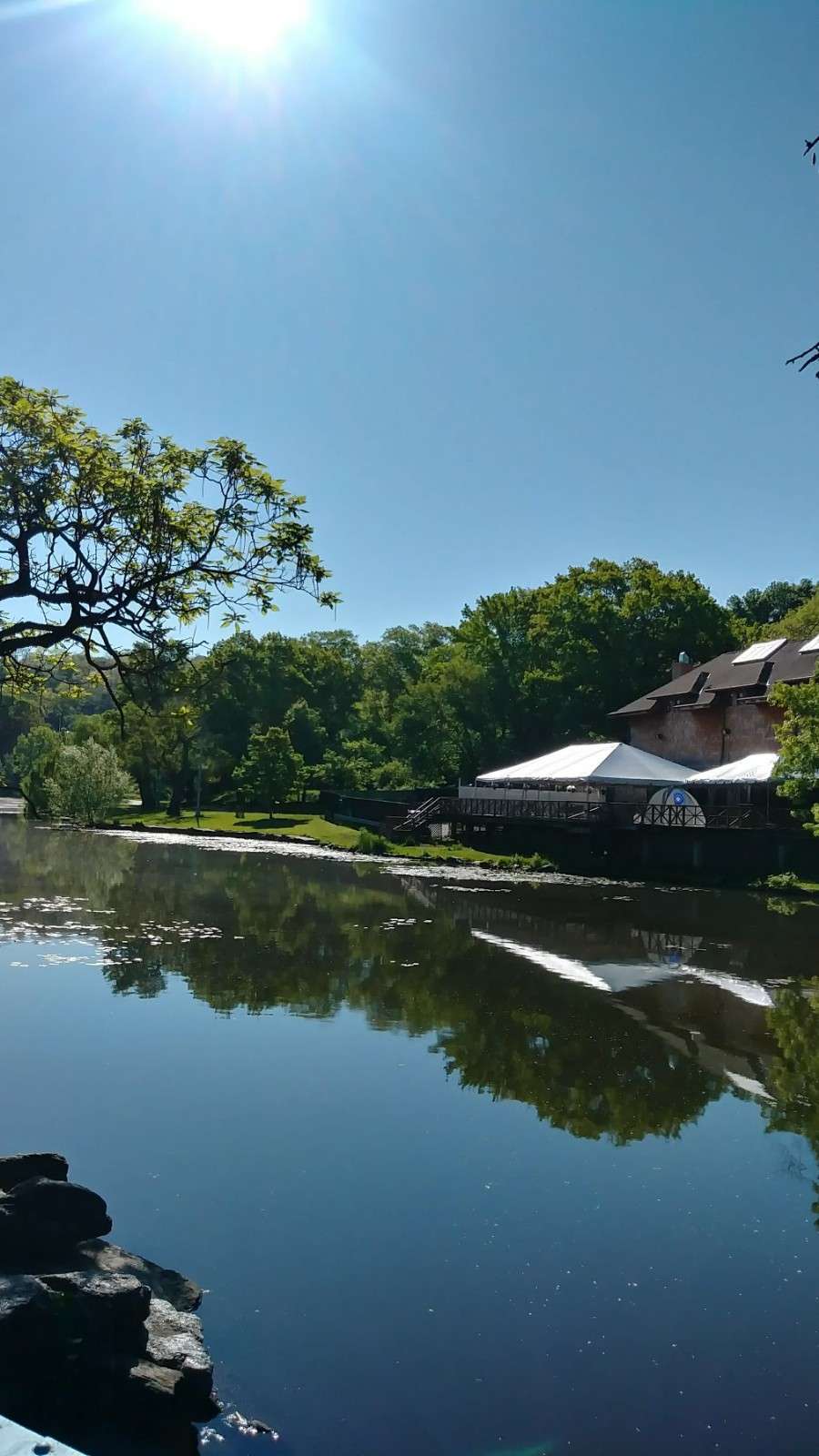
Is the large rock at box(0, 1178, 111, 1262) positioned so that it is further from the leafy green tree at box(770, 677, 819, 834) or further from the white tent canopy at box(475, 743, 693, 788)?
the white tent canopy at box(475, 743, 693, 788)

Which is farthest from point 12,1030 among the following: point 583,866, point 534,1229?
point 583,866

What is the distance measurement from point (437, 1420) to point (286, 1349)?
40.5 inches

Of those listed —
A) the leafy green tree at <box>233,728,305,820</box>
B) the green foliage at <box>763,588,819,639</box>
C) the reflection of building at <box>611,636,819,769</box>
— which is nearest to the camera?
the reflection of building at <box>611,636,819,769</box>

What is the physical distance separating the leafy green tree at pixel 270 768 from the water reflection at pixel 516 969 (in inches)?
993

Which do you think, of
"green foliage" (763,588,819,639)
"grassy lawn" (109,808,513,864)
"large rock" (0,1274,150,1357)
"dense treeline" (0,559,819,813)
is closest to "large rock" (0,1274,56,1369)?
"large rock" (0,1274,150,1357)

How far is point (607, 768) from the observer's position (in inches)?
1410

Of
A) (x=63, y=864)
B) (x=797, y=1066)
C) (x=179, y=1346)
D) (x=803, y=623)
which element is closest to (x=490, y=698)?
(x=803, y=623)

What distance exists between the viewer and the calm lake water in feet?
17.8

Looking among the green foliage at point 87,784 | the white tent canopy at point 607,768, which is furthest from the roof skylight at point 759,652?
the green foliage at point 87,784

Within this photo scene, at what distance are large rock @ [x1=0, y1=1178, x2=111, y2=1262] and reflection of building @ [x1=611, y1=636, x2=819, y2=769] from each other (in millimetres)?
33626

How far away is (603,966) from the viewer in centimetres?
1822

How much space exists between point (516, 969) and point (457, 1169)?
9359 mm

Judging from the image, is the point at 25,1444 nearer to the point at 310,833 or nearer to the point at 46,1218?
the point at 46,1218

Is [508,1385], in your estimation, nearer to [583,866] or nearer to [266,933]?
[266,933]
